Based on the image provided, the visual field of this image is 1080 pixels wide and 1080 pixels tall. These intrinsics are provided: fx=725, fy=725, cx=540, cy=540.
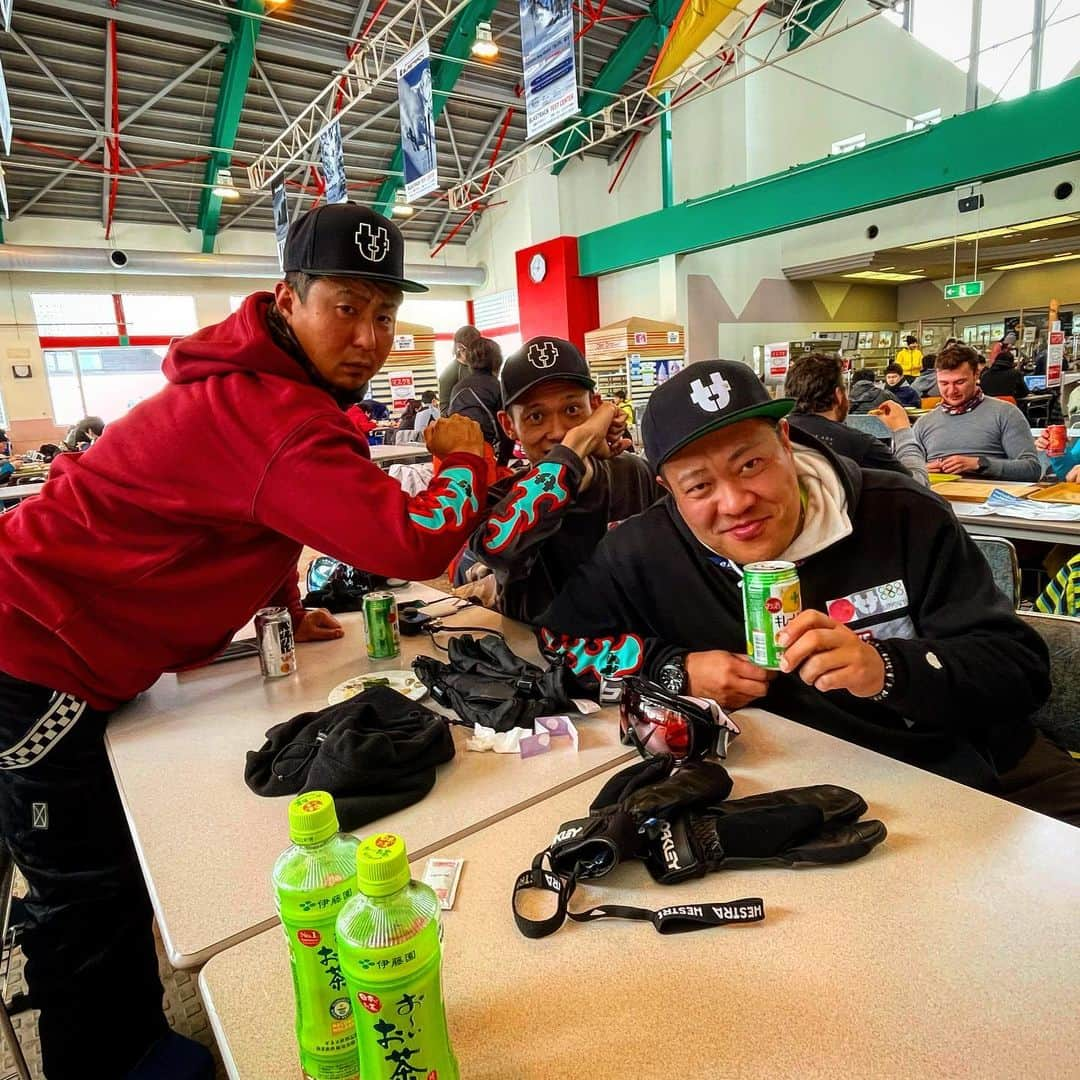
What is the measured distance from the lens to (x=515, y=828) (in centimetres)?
110

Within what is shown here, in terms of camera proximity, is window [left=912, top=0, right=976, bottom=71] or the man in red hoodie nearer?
the man in red hoodie

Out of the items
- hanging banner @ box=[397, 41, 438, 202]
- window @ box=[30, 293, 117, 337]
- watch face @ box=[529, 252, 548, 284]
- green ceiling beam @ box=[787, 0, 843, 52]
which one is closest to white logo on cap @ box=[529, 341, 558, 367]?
hanging banner @ box=[397, 41, 438, 202]

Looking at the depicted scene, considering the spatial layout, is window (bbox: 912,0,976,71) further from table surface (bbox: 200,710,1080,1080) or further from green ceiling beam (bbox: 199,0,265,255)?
table surface (bbox: 200,710,1080,1080)

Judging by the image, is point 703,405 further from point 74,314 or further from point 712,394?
point 74,314

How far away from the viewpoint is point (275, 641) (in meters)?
1.79

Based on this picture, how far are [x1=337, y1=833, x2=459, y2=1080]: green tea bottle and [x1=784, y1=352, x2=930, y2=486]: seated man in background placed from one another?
2.99m

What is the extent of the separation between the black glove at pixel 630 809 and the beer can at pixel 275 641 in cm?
98

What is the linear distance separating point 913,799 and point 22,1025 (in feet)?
7.29

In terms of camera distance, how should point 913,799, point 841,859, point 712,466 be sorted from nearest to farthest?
point 841,859, point 913,799, point 712,466

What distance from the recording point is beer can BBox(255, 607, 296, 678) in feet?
5.82

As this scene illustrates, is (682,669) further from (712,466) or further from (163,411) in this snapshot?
(163,411)

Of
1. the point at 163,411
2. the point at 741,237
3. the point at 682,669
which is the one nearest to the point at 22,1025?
the point at 163,411

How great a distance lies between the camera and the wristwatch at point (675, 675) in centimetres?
140

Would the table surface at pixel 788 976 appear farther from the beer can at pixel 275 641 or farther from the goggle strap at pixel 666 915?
the beer can at pixel 275 641
